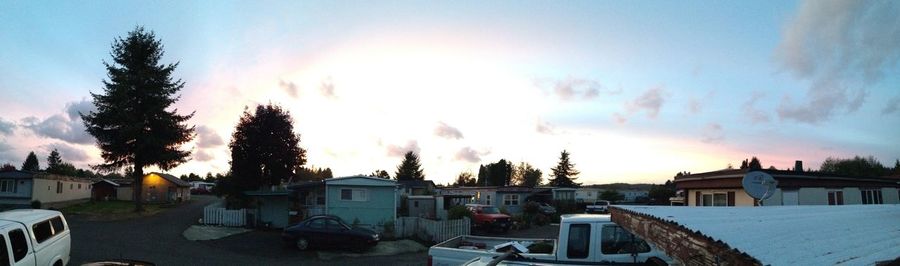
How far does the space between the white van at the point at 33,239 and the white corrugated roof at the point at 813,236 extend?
10823 mm

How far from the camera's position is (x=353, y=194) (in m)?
28.1

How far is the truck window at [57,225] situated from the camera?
11859 mm

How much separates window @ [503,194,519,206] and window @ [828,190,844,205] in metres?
28.7

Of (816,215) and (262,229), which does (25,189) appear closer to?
(262,229)

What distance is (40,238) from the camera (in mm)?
10719

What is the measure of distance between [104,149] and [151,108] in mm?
4402

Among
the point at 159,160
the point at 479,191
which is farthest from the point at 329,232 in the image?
the point at 479,191

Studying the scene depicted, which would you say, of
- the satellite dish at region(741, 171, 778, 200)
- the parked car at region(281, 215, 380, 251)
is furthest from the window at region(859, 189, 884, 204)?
the parked car at region(281, 215, 380, 251)

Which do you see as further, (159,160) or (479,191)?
(479,191)

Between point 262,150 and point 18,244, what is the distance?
33513mm

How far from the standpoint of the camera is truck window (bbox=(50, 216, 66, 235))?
1186 centimetres

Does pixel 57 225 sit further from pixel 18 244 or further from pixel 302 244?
pixel 302 244

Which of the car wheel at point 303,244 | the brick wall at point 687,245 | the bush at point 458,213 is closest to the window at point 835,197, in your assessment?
the bush at point 458,213

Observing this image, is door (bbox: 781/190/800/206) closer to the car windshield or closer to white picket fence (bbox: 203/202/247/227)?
the car windshield
